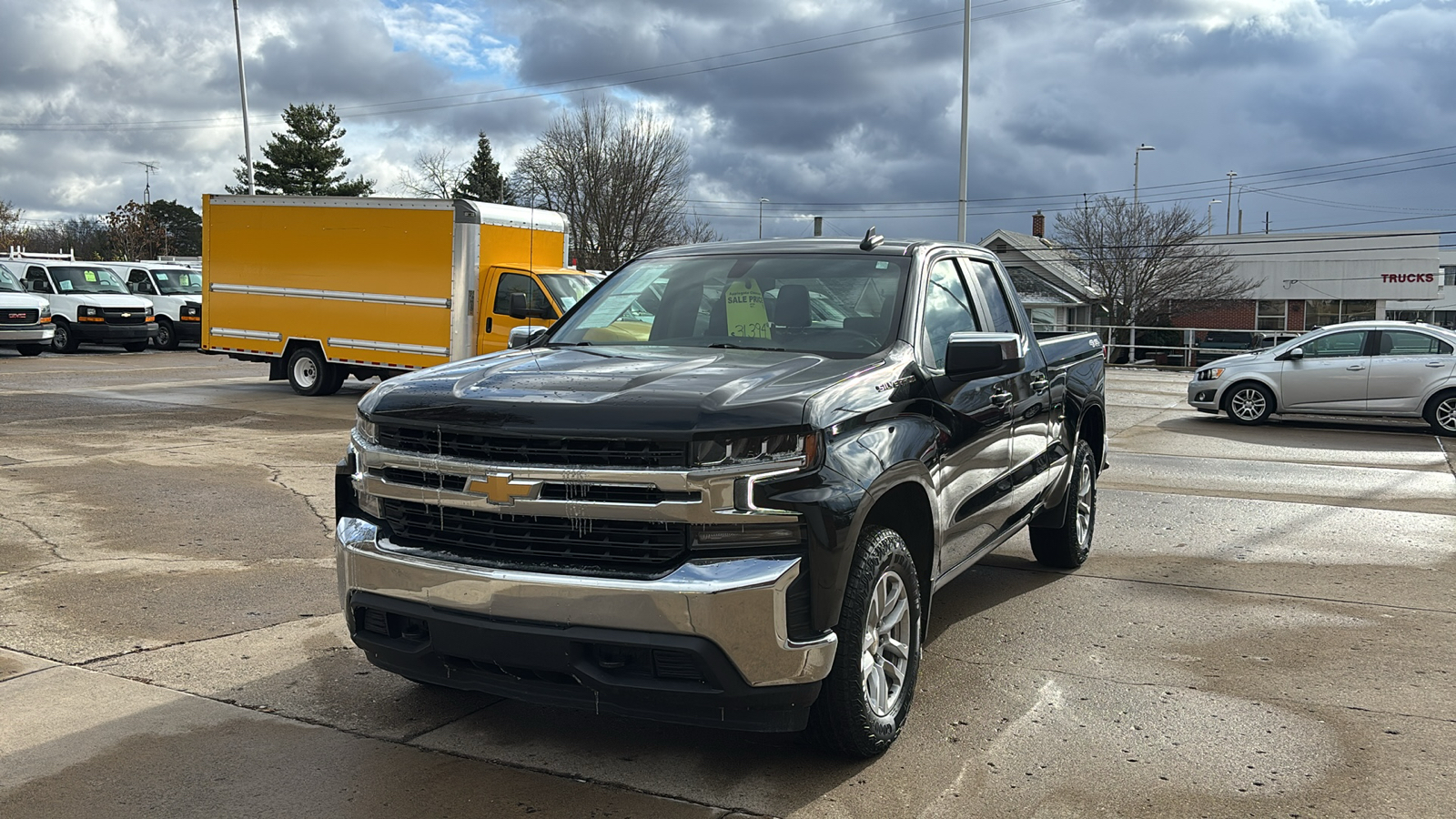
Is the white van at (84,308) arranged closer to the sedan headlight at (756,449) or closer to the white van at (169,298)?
the white van at (169,298)

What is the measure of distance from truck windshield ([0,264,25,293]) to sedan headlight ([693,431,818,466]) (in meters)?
27.4

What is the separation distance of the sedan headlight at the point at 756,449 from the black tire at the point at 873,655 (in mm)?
429

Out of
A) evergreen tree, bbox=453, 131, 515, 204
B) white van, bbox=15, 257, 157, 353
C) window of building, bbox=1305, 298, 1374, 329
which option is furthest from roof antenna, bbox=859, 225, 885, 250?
evergreen tree, bbox=453, 131, 515, 204

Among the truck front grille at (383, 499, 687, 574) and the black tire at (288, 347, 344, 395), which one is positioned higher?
the truck front grille at (383, 499, 687, 574)

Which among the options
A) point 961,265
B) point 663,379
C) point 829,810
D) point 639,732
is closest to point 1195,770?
point 829,810

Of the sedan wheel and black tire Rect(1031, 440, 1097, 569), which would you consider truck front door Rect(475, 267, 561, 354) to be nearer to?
the sedan wheel

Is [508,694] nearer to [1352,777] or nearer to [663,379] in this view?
[663,379]

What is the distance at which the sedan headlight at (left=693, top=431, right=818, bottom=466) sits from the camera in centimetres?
354

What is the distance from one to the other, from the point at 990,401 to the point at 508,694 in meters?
2.56

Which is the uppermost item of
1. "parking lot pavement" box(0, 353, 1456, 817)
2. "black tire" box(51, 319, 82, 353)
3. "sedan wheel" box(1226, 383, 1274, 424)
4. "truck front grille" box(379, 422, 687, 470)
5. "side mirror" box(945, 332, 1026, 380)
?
"side mirror" box(945, 332, 1026, 380)

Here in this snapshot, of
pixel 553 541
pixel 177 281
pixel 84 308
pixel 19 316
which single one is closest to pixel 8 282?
pixel 19 316

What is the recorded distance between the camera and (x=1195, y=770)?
406 centimetres

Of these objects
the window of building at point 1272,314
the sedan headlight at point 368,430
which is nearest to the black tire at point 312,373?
the sedan headlight at point 368,430

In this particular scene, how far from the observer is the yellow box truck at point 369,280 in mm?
17062
